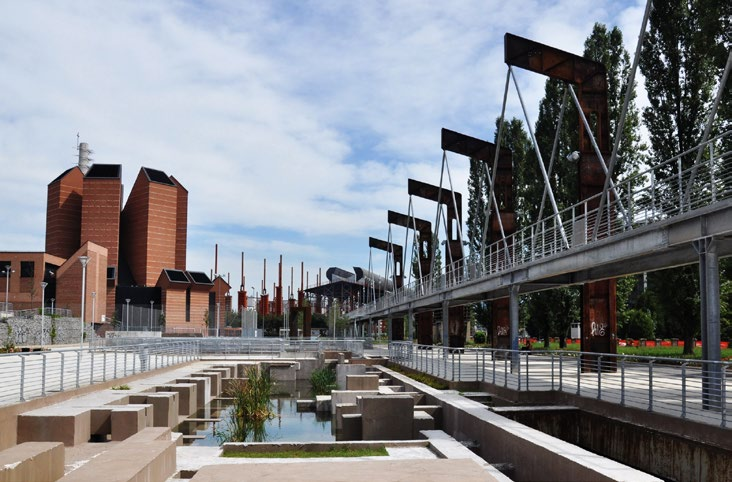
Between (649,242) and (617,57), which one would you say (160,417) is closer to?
(649,242)

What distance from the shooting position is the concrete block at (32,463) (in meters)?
→ 7.51

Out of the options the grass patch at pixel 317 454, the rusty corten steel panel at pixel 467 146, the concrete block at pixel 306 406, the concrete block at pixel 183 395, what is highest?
the rusty corten steel panel at pixel 467 146

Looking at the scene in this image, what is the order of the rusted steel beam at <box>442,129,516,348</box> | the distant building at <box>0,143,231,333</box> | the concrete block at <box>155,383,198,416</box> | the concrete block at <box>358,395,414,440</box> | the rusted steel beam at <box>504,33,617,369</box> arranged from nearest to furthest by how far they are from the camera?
the concrete block at <box>358,395,414,440</box>
the concrete block at <box>155,383,198,416</box>
the rusted steel beam at <box>504,33,617,369</box>
the rusted steel beam at <box>442,129,516,348</box>
the distant building at <box>0,143,231,333</box>

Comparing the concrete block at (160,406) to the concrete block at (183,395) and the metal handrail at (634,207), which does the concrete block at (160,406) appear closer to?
the concrete block at (183,395)

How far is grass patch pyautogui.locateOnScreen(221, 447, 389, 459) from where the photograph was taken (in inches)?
488

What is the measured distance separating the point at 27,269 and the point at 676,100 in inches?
2955

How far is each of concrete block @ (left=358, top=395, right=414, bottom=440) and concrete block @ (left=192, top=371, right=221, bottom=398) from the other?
14.7m

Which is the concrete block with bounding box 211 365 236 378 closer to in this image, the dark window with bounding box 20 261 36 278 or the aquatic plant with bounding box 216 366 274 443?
the aquatic plant with bounding box 216 366 274 443

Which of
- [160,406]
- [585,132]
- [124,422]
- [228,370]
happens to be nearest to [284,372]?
[228,370]

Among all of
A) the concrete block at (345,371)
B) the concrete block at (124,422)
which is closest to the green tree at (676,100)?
the concrete block at (345,371)

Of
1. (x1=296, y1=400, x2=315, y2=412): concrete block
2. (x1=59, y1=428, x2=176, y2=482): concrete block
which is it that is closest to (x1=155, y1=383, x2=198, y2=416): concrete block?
(x1=296, y1=400, x2=315, y2=412): concrete block

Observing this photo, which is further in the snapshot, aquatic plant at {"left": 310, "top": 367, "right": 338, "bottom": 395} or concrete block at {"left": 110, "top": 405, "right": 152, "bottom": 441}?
aquatic plant at {"left": 310, "top": 367, "right": 338, "bottom": 395}

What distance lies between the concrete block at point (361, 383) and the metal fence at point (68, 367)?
713 centimetres

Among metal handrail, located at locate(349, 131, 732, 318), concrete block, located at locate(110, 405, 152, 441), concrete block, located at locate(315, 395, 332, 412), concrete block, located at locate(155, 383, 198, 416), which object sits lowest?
concrete block, located at locate(315, 395, 332, 412)
